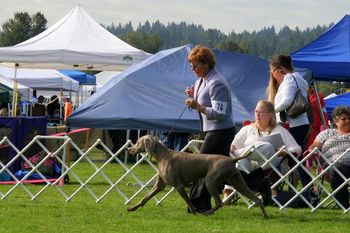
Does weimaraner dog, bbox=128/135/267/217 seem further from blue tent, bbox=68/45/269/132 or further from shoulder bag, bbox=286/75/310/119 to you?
blue tent, bbox=68/45/269/132

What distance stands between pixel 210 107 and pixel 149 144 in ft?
1.96

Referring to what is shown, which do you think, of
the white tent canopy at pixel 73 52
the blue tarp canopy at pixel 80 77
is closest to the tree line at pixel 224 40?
the blue tarp canopy at pixel 80 77

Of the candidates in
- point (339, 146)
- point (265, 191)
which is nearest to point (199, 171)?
point (265, 191)

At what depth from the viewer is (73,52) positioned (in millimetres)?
14359

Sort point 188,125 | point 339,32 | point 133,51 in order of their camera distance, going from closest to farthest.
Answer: point 188,125
point 339,32
point 133,51

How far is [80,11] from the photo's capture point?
56.6ft

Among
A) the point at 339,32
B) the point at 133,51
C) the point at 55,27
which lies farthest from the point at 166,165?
the point at 55,27

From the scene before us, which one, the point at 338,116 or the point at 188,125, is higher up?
the point at 338,116

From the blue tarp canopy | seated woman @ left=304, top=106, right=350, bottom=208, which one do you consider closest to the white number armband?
seated woman @ left=304, top=106, right=350, bottom=208

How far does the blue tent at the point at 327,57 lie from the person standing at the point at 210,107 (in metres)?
4.14

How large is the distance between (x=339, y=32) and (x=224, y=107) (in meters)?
5.70

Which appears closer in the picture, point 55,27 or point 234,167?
point 234,167

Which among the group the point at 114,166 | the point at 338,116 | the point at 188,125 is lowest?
the point at 114,166

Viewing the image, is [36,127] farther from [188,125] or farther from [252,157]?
[252,157]
